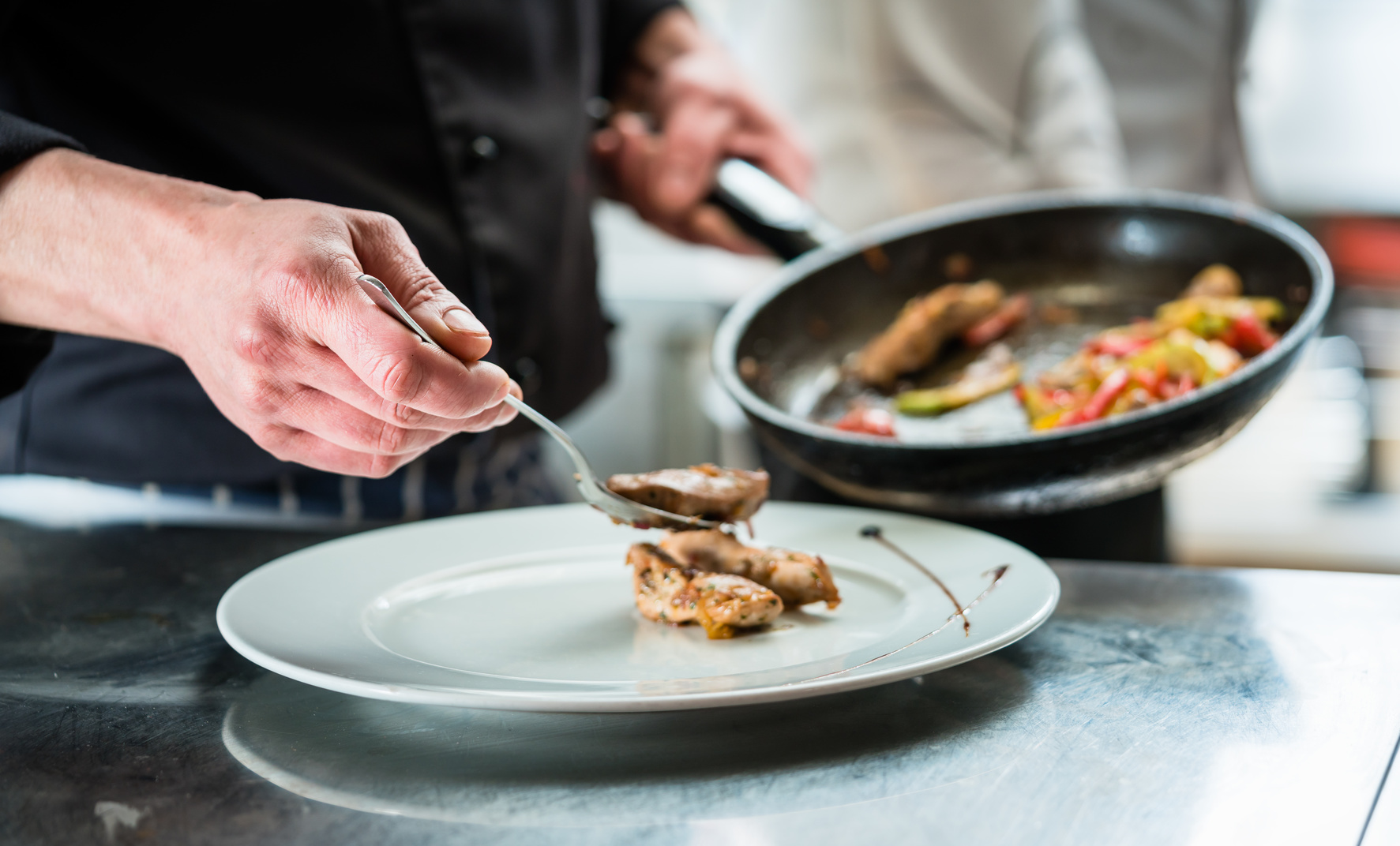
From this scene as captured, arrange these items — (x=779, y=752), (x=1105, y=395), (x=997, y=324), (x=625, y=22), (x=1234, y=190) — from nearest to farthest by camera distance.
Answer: (x=779, y=752) → (x=1105, y=395) → (x=997, y=324) → (x=625, y=22) → (x=1234, y=190)

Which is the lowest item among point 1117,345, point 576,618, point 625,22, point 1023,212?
point 576,618

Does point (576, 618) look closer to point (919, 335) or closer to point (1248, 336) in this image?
point (919, 335)

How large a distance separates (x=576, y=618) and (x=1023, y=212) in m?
0.95

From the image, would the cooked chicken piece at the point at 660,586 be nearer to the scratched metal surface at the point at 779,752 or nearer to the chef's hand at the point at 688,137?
the scratched metal surface at the point at 779,752

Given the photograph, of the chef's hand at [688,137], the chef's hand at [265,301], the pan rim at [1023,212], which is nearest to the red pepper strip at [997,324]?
the pan rim at [1023,212]

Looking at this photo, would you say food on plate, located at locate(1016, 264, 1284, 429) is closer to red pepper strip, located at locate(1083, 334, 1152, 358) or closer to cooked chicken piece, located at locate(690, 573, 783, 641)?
red pepper strip, located at locate(1083, 334, 1152, 358)

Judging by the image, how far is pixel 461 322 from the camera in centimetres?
69

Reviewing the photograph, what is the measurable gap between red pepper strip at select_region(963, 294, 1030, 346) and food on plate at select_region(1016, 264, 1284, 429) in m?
0.10

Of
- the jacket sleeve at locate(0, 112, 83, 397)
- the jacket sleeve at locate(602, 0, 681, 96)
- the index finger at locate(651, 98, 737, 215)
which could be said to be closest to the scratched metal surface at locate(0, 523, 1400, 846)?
the jacket sleeve at locate(0, 112, 83, 397)

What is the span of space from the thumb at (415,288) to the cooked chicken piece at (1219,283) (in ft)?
3.32

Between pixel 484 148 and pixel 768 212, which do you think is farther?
pixel 768 212

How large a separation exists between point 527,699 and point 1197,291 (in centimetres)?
110

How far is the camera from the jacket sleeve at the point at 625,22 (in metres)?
1.75

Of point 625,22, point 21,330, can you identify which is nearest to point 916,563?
point 21,330
